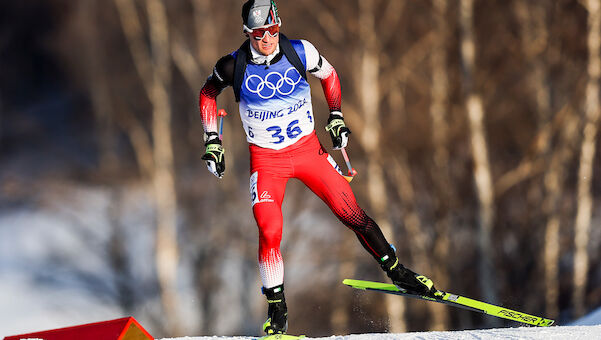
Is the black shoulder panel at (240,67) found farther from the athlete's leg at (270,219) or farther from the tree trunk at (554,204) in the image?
the tree trunk at (554,204)

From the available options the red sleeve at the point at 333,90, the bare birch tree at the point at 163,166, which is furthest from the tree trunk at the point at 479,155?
the red sleeve at the point at 333,90

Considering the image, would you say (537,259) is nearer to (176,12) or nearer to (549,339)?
(176,12)

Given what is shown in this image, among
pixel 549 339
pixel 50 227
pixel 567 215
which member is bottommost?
pixel 549 339

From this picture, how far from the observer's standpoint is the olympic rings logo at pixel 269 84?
183 inches

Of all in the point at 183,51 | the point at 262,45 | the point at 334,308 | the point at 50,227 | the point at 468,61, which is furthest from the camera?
the point at 50,227

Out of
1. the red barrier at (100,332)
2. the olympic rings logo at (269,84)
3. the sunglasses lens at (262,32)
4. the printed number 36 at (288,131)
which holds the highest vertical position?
the sunglasses lens at (262,32)

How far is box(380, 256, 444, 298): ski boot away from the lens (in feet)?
16.9

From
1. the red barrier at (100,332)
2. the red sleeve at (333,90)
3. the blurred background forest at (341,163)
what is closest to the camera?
the red barrier at (100,332)

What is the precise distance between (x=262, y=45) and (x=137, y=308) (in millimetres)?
10200

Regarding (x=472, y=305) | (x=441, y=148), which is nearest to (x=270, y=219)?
(x=472, y=305)

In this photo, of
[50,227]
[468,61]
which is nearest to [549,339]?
[468,61]

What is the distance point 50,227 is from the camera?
14969 millimetres

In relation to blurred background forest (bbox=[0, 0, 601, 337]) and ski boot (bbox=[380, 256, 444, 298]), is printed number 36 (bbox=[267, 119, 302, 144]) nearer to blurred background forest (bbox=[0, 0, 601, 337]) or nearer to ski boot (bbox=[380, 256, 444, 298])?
ski boot (bbox=[380, 256, 444, 298])

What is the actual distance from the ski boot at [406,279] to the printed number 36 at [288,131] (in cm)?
112
